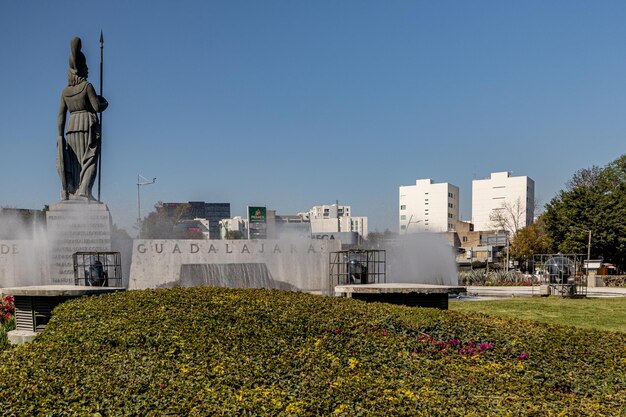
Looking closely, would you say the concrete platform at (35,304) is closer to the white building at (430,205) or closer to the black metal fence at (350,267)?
the black metal fence at (350,267)

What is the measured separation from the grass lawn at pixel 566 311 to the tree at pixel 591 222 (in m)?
19.8

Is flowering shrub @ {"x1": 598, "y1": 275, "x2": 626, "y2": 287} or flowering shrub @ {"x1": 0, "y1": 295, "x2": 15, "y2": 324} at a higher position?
flowering shrub @ {"x1": 0, "y1": 295, "x2": 15, "y2": 324}

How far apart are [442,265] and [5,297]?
1595 centimetres

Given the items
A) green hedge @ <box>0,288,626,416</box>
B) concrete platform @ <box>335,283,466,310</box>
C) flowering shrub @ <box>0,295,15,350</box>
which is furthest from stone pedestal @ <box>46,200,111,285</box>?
concrete platform @ <box>335,283,466,310</box>

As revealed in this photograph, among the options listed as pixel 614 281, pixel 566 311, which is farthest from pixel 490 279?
pixel 566 311

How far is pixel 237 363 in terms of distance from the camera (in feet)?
14.9

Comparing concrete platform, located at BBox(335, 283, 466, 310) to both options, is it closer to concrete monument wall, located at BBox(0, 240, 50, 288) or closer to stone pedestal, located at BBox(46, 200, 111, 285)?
stone pedestal, located at BBox(46, 200, 111, 285)

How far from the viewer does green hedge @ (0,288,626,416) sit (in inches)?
142

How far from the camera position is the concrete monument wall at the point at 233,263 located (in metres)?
13.2

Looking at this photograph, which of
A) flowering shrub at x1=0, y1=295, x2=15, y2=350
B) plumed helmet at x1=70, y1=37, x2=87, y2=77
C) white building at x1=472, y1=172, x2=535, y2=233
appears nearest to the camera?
flowering shrub at x1=0, y1=295, x2=15, y2=350

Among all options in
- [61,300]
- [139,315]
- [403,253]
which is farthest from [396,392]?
[403,253]

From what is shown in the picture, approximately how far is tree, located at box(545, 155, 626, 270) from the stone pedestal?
3294 cm

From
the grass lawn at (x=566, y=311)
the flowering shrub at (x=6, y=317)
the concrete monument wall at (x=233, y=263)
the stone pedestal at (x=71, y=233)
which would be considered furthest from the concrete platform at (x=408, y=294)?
the stone pedestal at (x=71, y=233)

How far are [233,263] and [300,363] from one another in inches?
360
